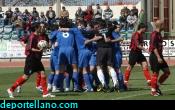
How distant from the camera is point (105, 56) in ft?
63.3

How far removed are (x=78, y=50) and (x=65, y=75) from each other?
0.87 meters

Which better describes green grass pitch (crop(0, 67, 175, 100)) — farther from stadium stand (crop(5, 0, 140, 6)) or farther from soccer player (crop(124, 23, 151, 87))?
stadium stand (crop(5, 0, 140, 6))

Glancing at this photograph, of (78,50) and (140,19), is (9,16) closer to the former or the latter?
(140,19)

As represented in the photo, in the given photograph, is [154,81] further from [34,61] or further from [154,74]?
[34,61]

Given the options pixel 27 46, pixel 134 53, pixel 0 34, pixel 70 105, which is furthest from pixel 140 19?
pixel 70 105

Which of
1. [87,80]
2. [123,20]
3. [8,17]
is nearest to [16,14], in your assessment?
[8,17]

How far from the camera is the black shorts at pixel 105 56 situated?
19281 mm

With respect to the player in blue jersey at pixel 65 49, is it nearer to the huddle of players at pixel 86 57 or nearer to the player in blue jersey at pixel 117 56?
the huddle of players at pixel 86 57

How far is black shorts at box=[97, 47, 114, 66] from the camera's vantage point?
1928 cm

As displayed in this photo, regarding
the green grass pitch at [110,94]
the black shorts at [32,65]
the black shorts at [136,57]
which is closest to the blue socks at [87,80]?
the green grass pitch at [110,94]

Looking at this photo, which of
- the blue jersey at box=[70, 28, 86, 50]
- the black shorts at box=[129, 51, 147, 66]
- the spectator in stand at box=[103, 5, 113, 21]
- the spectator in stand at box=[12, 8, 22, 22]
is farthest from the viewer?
the spectator in stand at box=[12, 8, 22, 22]

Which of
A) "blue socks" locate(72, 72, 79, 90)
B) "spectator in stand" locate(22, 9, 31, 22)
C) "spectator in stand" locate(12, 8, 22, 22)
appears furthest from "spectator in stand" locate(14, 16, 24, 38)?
"blue socks" locate(72, 72, 79, 90)

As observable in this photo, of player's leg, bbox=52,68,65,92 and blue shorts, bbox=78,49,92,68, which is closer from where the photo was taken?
player's leg, bbox=52,68,65,92

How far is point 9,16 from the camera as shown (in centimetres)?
4384
